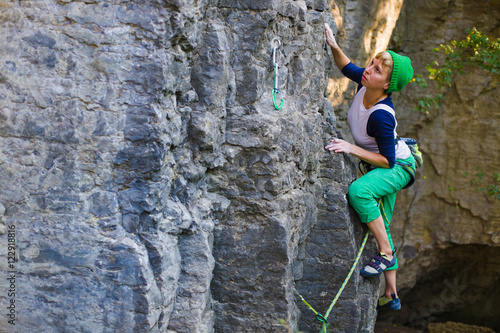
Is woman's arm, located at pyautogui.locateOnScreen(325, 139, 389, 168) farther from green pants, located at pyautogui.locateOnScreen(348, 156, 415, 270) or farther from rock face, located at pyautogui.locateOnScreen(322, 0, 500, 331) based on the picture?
rock face, located at pyautogui.locateOnScreen(322, 0, 500, 331)

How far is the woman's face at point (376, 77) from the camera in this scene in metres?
2.90

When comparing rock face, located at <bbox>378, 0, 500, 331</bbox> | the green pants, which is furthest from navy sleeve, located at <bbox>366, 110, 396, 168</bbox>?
rock face, located at <bbox>378, 0, 500, 331</bbox>

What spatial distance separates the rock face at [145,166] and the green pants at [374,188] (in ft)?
1.83

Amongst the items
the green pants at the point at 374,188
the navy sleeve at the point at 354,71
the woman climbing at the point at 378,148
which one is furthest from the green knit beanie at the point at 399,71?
the green pants at the point at 374,188

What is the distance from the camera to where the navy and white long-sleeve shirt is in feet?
9.44

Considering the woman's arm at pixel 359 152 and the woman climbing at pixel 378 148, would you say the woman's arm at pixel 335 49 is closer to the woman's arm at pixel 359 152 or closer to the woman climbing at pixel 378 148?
the woman climbing at pixel 378 148

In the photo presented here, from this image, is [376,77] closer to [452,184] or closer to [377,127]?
[377,127]

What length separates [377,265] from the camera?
10.0 ft

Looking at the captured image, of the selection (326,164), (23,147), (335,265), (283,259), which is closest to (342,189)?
(326,164)

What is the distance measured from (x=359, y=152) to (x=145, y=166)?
4.73 ft

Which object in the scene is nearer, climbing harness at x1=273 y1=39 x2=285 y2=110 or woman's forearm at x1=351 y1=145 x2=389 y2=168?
climbing harness at x1=273 y1=39 x2=285 y2=110

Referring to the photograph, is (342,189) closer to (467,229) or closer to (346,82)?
(346,82)

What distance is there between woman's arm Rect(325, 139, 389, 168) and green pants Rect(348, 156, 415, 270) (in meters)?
0.08

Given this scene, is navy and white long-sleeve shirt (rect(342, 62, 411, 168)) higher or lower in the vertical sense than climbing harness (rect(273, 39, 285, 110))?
lower
